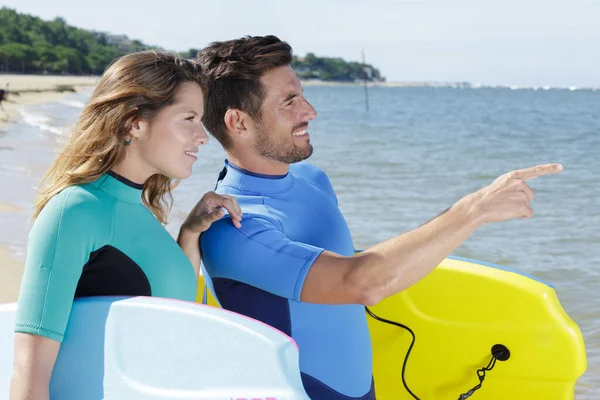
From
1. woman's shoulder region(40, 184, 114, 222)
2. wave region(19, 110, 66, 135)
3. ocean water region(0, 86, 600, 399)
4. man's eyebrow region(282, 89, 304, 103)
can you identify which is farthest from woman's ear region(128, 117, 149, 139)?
wave region(19, 110, 66, 135)

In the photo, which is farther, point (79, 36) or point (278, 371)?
point (79, 36)

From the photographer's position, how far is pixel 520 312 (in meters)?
2.15

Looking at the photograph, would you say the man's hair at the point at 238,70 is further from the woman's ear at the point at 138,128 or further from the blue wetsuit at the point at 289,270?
the woman's ear at the point at 138,128

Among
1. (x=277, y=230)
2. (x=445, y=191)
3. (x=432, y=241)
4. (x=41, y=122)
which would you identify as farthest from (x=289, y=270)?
(x=41, y=122)

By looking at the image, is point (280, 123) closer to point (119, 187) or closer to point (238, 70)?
point (238, 70)

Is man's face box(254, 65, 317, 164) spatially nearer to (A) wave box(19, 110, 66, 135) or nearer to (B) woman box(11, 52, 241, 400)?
(B) woman box(11, 52, 241, 400)

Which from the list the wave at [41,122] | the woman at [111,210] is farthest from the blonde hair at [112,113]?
the wave at [41,122]

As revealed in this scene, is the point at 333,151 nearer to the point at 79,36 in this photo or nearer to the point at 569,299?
the point at 569,299

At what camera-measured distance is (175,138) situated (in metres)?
1.51

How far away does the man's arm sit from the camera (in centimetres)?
142

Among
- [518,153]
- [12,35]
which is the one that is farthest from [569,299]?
[12,35]

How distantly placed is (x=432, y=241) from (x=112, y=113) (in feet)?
2.08

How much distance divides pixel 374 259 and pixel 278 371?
30 cm

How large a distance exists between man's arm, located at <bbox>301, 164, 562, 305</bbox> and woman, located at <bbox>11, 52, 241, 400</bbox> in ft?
1.05
